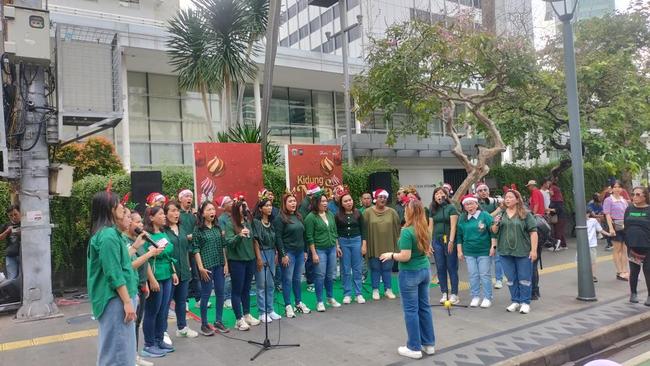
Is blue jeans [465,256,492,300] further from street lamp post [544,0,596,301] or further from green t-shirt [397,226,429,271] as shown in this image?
green t-shirt [397,226,429,271]

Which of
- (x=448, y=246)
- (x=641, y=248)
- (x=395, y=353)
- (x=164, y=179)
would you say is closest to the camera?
(x=395, y=353)

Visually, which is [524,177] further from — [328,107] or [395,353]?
[395,353]

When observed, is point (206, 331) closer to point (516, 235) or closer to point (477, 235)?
point (477, 235)

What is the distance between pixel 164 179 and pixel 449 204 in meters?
5.77

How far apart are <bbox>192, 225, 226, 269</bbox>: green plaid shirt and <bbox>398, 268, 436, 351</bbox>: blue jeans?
236 cm

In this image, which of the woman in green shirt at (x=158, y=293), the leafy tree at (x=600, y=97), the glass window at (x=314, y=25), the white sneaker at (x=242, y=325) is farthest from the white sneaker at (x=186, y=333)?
the glass window at (x=314, y=25)

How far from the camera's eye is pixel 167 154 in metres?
16.7

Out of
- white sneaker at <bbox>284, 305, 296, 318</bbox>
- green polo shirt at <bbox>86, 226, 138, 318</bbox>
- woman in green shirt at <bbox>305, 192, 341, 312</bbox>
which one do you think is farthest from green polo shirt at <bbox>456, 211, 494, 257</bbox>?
green polo shirt at <bbox>86, 226, 138, 318</bbox>

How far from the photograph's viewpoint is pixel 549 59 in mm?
13250

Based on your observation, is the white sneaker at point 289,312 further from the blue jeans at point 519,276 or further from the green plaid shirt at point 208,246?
the blue jeans at point 519,276

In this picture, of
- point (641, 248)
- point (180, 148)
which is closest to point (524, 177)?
point (641, 248)

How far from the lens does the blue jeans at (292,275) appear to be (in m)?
6.84

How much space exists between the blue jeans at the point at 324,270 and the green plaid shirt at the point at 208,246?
1.60 meters

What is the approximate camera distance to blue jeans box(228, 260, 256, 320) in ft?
20.1
